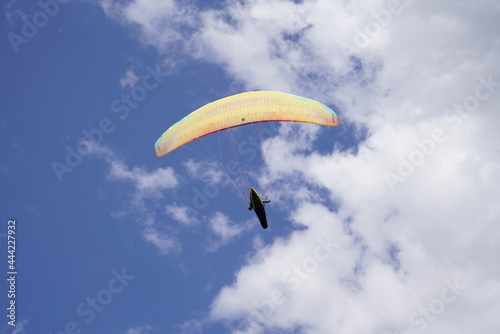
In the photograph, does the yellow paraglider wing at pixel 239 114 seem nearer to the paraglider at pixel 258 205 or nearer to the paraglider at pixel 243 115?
the paraglider at pixel 243 115

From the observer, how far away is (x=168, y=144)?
37.1 metres

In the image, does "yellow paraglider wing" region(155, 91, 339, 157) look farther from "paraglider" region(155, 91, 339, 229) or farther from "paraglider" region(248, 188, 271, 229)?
"paraglider" region(248, 188, 271, 229)

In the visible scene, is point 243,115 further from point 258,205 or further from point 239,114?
point 258,205

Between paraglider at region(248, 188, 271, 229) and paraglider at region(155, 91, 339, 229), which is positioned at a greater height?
paraglider at region(155, 91, 339, 229)

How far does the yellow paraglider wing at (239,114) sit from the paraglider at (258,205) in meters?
5.17

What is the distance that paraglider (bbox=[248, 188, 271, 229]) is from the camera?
3669 cm

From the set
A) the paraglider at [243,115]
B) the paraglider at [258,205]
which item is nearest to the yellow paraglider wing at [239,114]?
the paraglider at [243,115]

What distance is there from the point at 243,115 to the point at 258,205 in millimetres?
6669

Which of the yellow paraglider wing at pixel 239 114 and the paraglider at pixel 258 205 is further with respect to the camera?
the paraglider at pixel 258 205

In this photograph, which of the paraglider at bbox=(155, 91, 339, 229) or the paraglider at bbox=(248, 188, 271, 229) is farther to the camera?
the paraglider at bbox=(248, 188, 271, 229)

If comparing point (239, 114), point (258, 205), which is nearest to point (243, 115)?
point (239, 114)

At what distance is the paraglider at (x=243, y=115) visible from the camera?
3597 cm

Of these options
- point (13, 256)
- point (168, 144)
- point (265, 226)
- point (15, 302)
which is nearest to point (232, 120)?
point (168, 144)

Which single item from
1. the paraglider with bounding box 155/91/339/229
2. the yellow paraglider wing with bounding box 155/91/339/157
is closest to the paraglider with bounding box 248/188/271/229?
the paraglider with bounding box 155/91/339/229
